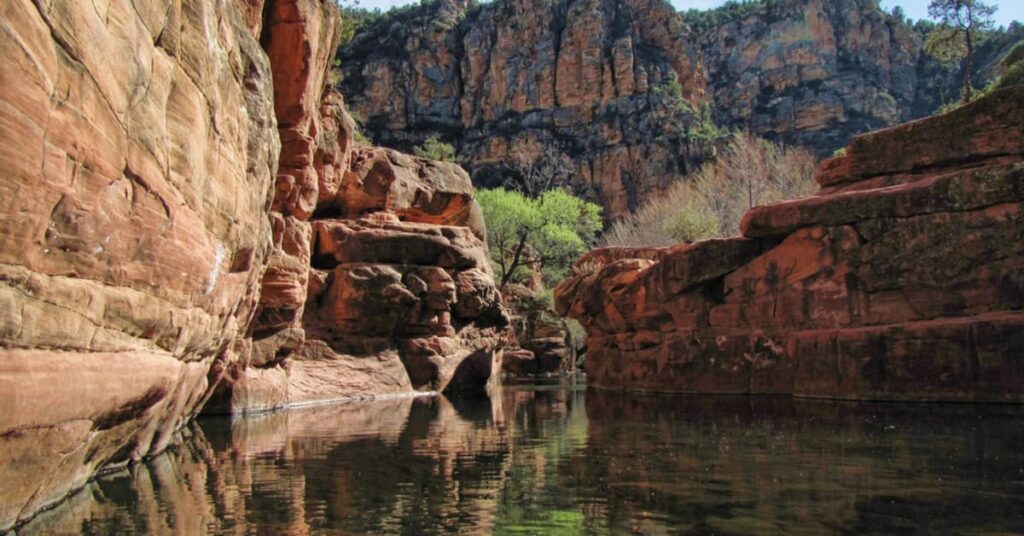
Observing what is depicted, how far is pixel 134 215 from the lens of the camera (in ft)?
26.9

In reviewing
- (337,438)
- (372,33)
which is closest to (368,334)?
(337,438)

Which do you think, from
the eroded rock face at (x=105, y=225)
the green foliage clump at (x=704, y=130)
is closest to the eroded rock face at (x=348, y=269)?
the eroded rock face at (x=105, y=225)

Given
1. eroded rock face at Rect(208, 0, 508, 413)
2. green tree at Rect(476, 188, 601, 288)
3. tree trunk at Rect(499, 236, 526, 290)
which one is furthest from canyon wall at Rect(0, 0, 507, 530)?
green tree at Rect(476, 188, 601, 288)

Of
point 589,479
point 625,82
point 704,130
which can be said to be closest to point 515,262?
point 704,130

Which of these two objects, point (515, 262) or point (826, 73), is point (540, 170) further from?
point (826, 73)

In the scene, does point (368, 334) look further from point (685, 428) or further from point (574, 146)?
point (574, 146)

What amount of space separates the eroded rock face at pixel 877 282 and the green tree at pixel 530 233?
1036 inches

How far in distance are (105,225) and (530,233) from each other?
47.5 meters

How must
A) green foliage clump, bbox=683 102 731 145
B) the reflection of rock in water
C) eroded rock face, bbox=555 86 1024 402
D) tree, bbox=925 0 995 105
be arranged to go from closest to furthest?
the reflection of rock in water
eroded rock face, bbox=555 86 1024 402
tree, bbox=925 0 995 105
green foliage clump, bbox=683 102 731 145

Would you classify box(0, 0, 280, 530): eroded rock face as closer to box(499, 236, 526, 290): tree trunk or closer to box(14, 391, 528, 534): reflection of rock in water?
box(14, 391, 528, 534): reflection of rock in water

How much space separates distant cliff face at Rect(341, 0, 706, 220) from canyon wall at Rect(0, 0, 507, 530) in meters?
63.0

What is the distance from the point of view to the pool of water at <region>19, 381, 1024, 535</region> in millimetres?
7016

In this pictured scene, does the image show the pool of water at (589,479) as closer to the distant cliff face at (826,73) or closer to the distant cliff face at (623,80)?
the distant cliff face at (623,80)

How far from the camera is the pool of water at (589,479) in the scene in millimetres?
7016
